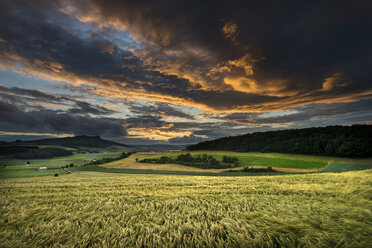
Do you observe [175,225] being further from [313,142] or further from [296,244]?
[313,142]

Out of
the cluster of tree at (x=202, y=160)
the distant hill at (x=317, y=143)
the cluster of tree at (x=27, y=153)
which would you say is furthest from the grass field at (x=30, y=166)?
the distant hill at (x=317, y=143)

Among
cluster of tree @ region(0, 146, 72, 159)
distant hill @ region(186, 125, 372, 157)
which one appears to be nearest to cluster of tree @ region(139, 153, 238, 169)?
distant hill @ region(186, 125, 372, 157)

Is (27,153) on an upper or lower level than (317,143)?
lower

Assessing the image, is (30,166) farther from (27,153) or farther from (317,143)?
(317,143)

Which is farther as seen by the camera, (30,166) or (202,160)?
(30,166)

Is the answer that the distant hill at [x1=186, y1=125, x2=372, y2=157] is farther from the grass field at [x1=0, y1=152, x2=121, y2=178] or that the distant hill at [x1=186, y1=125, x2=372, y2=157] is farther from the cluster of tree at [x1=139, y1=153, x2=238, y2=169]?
the grass field at [x1=0, y1=152, x2=121, y2=178]

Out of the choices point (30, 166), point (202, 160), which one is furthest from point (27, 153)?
point (202, 160)

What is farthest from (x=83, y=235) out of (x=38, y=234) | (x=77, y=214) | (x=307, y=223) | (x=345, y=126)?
(x=345, y=126)

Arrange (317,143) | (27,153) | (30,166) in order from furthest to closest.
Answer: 1. (27,153)
2. (30,166)
3. (317,143)

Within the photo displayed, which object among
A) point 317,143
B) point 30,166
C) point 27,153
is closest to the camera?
point 317,143

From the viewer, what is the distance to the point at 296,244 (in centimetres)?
230

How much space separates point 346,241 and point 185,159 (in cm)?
7455

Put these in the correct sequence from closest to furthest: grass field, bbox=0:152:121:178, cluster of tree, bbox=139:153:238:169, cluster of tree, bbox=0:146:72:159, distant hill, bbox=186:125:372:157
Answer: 1. distant hill, bbox=186:125:372:157
2. grass field, bbox=0:152:121:178
3. cluster of tree, bbox=139:153:238:169
4. cluster of tree, bbox=0:146:72:159

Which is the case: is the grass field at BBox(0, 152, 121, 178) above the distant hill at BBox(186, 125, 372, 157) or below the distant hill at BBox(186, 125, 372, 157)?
below
